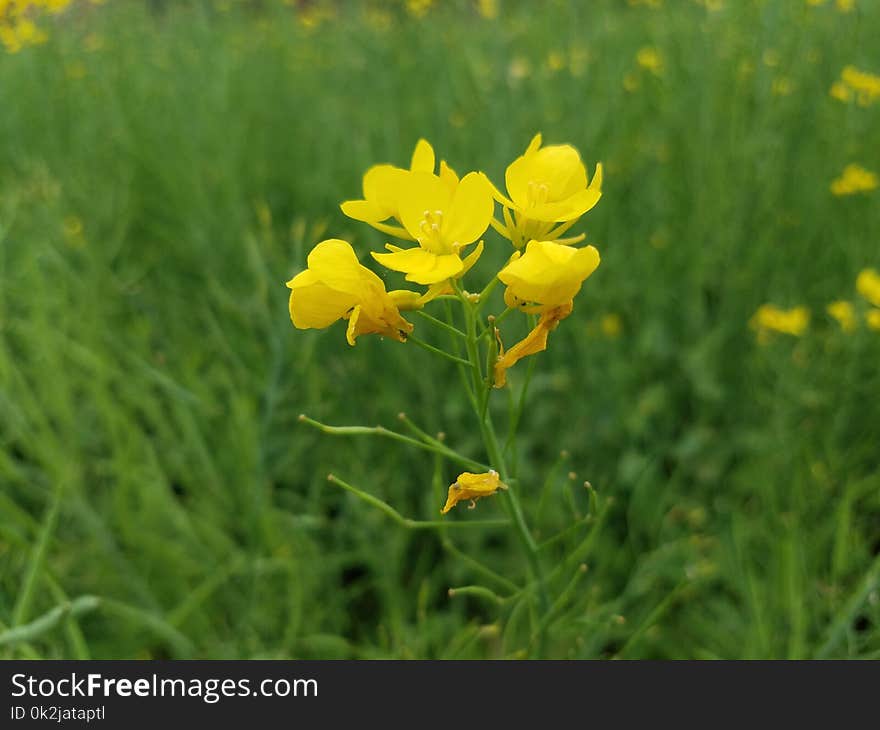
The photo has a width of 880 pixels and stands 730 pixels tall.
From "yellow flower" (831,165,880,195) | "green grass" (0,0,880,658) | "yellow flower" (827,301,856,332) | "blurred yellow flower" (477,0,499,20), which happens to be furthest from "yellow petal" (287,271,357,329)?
"blurred yellow flower" (477,0,499,20)

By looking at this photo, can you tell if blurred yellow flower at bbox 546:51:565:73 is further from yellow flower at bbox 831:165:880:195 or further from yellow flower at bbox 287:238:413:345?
yellow flower at bbox 287:238:413:345

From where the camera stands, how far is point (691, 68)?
7.97ft

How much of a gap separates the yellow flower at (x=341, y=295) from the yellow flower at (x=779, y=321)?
140 cm

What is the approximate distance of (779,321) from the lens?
6.17 feet

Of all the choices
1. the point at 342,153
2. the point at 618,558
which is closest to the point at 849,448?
the point at 618,558

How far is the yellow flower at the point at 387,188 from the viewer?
0.79 meters

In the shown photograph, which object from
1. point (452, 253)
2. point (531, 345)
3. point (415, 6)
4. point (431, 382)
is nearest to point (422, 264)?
point (452, 253)

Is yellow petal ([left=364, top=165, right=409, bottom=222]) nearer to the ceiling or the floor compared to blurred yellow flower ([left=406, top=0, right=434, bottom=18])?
nearer to the floor

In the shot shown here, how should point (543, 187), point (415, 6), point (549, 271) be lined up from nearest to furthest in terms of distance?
point (549, 271) → point (543, 187) → point (415, 6)

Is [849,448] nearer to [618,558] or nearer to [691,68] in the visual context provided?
[618,558]

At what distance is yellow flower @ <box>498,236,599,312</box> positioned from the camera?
0.68 m

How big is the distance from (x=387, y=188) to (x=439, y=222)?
0.22ft

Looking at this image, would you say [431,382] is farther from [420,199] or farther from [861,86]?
[861,86]

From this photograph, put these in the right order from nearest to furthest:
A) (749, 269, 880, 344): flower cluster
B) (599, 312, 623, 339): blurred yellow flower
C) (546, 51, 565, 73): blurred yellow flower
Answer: (749, 269, 880, 344): flower cluster, (599, 312, 623, 339): blurred yellow flower, (546, 51, 565, 73): blurred yellow flower
